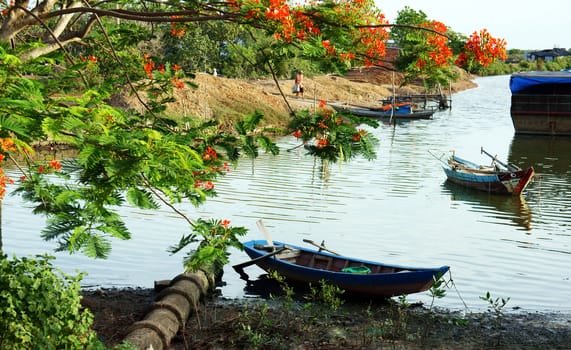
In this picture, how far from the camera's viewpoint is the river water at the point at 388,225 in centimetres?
1844

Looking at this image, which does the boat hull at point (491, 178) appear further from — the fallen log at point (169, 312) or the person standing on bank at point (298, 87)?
the person standing on bank at point (298, 87)

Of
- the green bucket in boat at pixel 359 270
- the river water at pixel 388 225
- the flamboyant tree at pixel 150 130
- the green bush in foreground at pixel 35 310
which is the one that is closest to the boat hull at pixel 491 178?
the river water at pixel 388 225

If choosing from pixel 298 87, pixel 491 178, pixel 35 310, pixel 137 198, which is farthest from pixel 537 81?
pixel 137 198

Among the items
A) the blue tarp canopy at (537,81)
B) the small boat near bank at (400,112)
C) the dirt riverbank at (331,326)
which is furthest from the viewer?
the small boat near bank at (400,112)

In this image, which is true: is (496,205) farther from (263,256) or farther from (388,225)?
(263,256)

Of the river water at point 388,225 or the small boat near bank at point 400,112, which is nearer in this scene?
the river water at point 388,225

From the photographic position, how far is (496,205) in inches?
1155

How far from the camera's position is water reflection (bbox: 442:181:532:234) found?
26.5 meters

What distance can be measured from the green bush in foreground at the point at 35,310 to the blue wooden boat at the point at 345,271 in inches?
312

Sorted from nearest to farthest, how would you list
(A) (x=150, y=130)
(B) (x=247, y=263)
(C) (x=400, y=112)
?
(A) (x=150, y=130) < (B) (x=247, y=263) < (C) (x=400, y=112)

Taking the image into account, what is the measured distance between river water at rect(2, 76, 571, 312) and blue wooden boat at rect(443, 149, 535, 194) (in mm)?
398

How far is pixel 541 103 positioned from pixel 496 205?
24.2 meters

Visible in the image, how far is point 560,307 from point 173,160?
12.1 meters

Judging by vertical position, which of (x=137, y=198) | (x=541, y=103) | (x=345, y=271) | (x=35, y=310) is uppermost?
(x=137, y=198)
